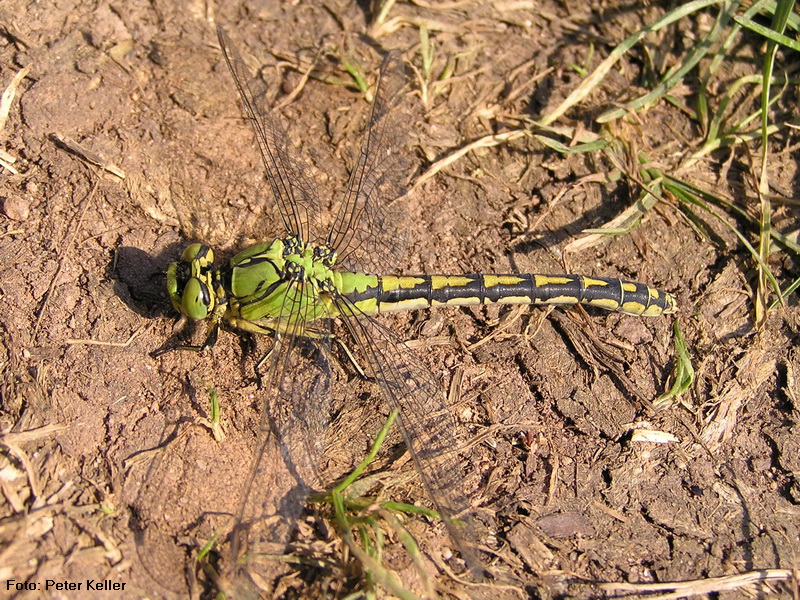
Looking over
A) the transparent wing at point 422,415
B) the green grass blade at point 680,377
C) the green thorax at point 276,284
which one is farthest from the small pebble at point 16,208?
the green grass blade at point 680,377

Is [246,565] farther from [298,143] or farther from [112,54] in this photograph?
[112,54]

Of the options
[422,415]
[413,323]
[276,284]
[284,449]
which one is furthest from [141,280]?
[422,415]

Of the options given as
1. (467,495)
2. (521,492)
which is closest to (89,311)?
(467,495)

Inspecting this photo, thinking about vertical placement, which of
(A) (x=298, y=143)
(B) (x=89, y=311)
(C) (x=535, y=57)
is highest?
(C) (x=535, y=57)

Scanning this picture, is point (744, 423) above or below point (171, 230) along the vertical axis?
below

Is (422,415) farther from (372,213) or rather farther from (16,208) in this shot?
(16,208)

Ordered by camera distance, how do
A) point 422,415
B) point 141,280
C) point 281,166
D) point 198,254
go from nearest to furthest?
point 422,415 → point 198,254 → point 141,280 → point 281,166

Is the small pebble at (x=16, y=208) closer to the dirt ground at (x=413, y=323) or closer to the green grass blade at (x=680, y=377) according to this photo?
the dirt ground at (x=413, y=323)

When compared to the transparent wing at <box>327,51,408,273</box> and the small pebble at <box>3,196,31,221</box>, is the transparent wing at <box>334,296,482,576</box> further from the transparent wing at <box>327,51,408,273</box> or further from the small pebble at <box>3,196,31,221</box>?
the small pebble at <box>3,196,31,221</box>
